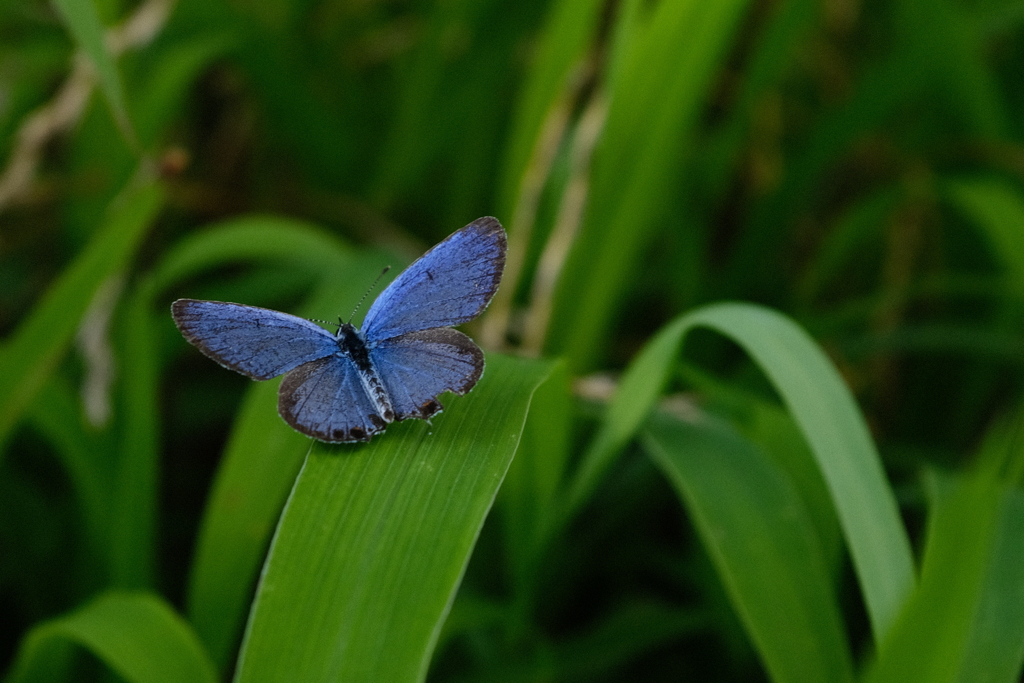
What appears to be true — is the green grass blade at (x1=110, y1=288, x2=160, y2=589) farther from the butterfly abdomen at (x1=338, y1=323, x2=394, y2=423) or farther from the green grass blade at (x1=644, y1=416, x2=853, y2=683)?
the green grass blade at (x1=644, y1=416, x2=853, y2=683)

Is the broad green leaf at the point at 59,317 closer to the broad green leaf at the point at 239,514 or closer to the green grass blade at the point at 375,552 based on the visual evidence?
the broad green leaf at the point at 239,514

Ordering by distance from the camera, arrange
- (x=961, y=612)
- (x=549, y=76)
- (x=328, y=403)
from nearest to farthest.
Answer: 1. (x=961, y=612)
2. (x=328, y=403)
3. (x=549, y=76)

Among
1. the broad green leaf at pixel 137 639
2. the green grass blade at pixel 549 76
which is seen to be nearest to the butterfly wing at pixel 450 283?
the broad green leaf at pixel 137 639

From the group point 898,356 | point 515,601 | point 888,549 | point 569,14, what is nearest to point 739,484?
point 888,549

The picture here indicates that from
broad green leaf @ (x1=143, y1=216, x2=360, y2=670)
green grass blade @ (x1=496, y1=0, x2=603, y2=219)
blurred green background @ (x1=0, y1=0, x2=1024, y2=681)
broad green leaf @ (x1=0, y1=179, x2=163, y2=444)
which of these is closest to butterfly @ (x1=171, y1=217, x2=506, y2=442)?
blurred green background @ (x1=0, y1=0, x2=1024, y2=681)

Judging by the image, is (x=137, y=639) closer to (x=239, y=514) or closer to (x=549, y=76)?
(x=239, y=514)

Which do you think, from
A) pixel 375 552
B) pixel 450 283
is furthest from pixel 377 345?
pixel 375 552
